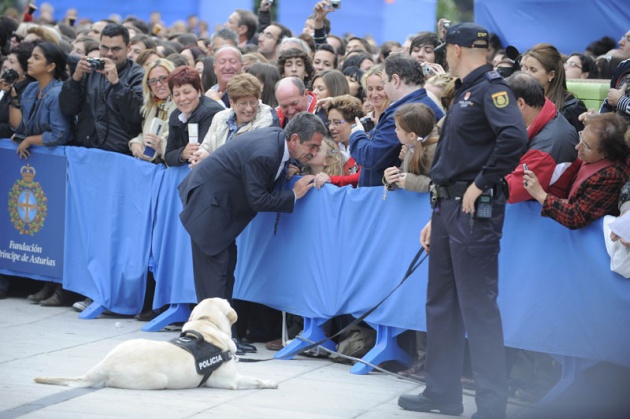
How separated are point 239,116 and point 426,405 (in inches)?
130

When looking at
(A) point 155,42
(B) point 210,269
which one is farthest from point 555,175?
(A) point 155,42

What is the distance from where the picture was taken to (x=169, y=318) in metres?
9.28

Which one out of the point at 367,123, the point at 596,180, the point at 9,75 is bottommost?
the point at 596,180

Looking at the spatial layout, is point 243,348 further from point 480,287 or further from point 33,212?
point 33,212

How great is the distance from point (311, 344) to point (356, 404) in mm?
1511

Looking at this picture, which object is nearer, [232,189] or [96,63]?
[232,189]

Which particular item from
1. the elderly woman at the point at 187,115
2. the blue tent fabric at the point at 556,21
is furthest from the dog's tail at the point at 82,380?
the blue tent fabric at the point at 556,21

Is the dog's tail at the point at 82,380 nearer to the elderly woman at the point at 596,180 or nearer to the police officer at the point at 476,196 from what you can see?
the police officer at the point at 476,196

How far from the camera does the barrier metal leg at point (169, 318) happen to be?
9.28 metres

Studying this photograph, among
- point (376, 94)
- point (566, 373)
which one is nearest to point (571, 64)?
point (376, 94)

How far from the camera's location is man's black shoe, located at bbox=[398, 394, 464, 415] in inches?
261

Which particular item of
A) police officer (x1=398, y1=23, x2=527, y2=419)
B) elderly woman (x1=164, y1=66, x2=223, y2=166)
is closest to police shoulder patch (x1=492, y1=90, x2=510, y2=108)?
police officer (x1=398, y1=23, x2=527, y2=419)

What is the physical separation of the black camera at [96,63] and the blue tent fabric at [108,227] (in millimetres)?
820

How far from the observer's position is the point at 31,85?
35.8 ft
